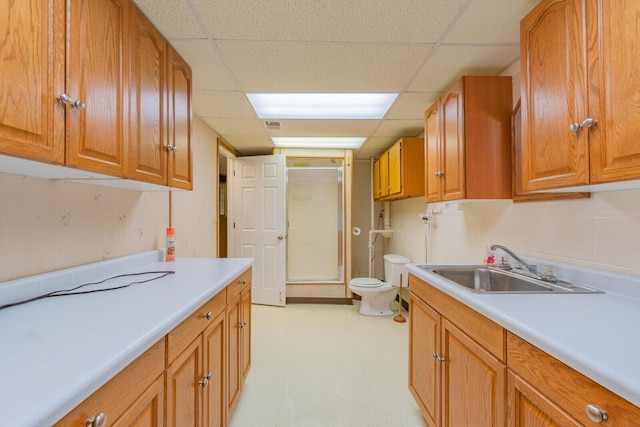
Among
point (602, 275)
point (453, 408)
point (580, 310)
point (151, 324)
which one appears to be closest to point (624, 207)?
point (602, 275)

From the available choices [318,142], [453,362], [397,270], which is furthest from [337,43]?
[397,270]

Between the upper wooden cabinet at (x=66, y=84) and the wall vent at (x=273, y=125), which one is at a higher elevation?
the wall vent at (x=273, y=125)

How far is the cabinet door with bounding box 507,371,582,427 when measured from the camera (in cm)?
73

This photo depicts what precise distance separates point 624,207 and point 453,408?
3.54 ft

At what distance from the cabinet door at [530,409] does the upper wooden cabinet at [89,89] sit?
5.01 feet

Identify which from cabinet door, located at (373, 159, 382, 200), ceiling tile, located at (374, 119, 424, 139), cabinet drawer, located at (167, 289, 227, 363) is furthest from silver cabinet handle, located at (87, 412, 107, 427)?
cabinet door, located at (373, 159, 382, 200)

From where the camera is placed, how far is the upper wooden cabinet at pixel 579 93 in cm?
87

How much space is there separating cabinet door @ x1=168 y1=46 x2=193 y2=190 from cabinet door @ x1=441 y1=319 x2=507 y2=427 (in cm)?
162

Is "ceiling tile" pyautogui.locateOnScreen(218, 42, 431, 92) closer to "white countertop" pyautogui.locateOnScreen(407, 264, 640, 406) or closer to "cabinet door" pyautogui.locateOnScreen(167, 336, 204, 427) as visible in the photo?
"white countertop" pyautogui.locateOnScreen(407, 264, 640, 406)

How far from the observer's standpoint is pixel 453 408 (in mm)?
1268

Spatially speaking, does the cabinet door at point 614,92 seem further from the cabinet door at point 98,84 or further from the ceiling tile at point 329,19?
the cabinet door at point 98,84

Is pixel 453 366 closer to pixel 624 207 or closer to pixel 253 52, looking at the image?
pixel 624 207

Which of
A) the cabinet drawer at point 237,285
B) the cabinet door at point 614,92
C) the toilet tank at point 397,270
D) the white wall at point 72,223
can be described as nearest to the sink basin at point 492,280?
the cabinet door at point 614,92

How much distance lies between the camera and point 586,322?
85cm
